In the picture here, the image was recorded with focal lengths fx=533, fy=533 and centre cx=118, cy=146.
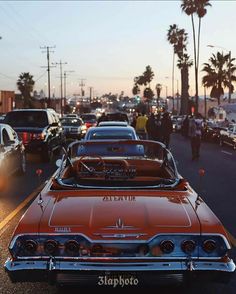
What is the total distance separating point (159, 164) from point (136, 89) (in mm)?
175464

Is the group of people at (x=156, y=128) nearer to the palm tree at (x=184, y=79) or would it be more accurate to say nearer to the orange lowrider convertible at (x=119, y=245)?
the orange lowrider convertible at (x=119, y=245)

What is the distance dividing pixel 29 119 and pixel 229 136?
12.9 m

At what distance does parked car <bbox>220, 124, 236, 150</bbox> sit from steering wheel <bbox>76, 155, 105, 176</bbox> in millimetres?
21227

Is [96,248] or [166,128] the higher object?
[166,128]

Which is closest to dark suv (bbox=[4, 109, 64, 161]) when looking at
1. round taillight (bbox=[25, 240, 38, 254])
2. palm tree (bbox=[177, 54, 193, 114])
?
round taillight (bbox=[25, 240, 38, 254])

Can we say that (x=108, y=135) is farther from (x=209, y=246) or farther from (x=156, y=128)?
(x=156, y=128)

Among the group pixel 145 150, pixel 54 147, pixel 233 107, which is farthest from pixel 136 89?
pixel 145 150

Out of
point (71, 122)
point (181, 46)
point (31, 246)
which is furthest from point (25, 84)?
point (31, 246)

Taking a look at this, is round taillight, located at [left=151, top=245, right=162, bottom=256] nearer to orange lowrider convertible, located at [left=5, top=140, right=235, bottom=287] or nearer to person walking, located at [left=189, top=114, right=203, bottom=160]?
orange lowrider convertible, located at [left=5, top=140, right=235, bottom=287]

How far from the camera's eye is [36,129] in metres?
18.5

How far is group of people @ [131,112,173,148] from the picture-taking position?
23062mm

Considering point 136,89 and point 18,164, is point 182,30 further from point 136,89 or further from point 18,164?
point 136,89

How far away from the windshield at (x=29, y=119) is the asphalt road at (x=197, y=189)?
1.35 metres

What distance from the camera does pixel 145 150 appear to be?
7508mm
